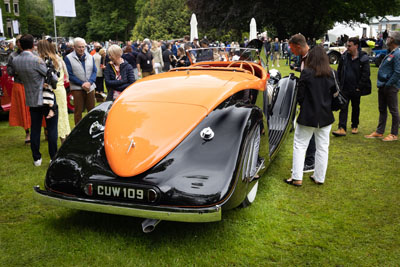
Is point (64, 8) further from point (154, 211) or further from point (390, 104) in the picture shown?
point (154, 211)

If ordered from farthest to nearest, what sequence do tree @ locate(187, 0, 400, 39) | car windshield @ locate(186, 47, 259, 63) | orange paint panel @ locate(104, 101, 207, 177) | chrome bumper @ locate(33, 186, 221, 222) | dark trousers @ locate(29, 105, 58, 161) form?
tree @ locate(187, 0, 400, 39) < car windshield @ locate(186, 47, 259, 63) < dark trousers @ locate(29, 105, 58, 161) < orange paint panel @ locate(104, 101, 207, 177) < chrome bumper @ locate(33, 186, 221, 222)

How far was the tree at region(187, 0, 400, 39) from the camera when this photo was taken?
28797 millimetres

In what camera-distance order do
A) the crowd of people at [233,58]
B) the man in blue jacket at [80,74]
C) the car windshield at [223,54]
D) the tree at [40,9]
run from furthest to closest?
the tree at [40,9], the man in blue jacket at [80,74], the car windshield at [223,54], the crowd of people at [233,58]

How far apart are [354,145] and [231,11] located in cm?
2745

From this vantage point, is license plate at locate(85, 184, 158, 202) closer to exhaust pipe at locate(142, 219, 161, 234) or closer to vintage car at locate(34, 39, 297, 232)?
vintage car at locate(34, 39, 297, 232)

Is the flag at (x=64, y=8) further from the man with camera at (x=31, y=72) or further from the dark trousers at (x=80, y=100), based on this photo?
the man with camera at (x=31, y=72)

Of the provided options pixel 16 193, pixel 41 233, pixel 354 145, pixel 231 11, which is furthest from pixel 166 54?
pixel 231 11

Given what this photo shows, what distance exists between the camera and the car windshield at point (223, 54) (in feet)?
18.7

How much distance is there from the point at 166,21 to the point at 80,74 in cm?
3860

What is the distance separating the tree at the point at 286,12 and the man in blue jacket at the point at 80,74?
26.8 meters

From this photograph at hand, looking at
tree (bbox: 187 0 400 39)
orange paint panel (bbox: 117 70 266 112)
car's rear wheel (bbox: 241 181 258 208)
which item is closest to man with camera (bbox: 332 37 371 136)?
orange paint panel (bbox: 117 70 266 112)

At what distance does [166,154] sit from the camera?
3.14m

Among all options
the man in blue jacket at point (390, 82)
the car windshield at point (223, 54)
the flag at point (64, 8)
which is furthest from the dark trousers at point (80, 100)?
the man in blue jacket at point (390, 82)

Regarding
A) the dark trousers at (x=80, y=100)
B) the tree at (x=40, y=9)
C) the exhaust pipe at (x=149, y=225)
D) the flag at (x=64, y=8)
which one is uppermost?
the tree at (x=40, y=9)
